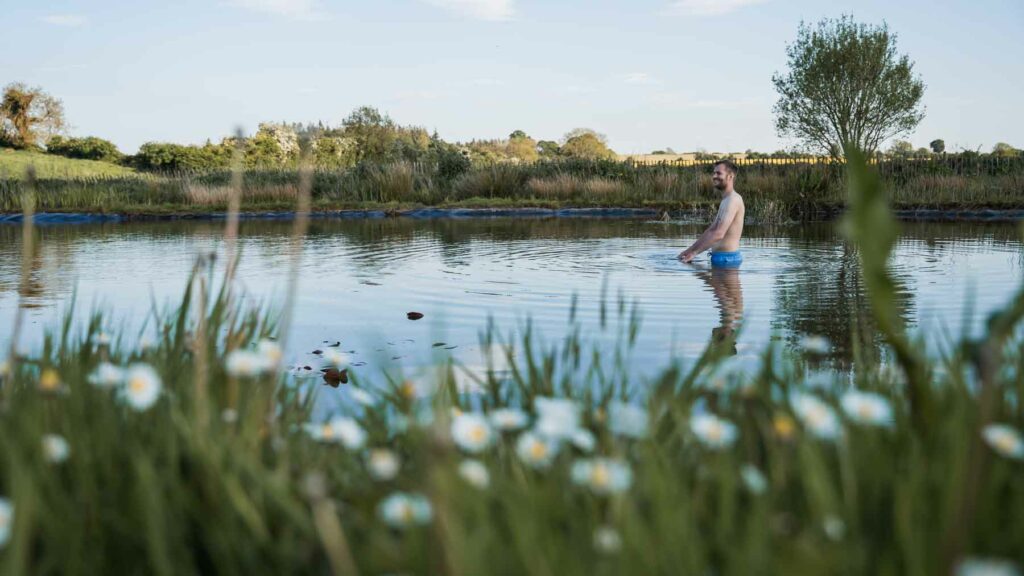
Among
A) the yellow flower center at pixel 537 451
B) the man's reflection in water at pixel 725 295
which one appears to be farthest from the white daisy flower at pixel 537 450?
the man's reflection in water at pixel 725 295

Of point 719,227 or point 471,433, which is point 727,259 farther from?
point 471,433

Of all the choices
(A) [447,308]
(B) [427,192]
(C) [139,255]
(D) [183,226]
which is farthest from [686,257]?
(B) [427,192]

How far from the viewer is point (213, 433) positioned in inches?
77.7

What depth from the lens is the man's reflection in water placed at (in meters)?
6.82

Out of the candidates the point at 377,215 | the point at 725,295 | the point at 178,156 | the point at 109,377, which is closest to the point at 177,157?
the point at 178,156

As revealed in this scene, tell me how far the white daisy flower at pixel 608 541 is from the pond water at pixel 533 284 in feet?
3.11

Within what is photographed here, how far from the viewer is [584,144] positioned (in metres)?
67.4

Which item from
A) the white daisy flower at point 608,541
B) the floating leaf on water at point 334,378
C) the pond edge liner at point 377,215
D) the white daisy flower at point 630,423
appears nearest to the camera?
the white daisy flower at point 608,541

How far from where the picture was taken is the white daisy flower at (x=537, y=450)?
167 cm

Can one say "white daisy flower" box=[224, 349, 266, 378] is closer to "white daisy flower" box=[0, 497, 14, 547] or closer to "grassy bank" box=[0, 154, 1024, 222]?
"white daisy flower" box=[0, 497, 14, 547]

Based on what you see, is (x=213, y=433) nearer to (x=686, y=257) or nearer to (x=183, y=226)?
(x=686, y=257)

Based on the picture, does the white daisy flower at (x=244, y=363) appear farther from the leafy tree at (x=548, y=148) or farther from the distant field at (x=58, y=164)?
the leafy tree at (x=548, y=148)

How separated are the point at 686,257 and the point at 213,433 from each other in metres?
9.48

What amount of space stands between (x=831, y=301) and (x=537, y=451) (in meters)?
7.05
